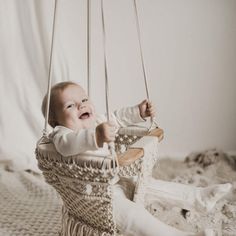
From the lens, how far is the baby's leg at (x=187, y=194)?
1094mm

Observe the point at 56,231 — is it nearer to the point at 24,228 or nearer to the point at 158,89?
the point at 24,228

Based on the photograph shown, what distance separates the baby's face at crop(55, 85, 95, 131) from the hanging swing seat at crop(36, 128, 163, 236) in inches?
3.5

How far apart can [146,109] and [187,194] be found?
0.92 feet

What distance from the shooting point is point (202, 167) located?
183 cm

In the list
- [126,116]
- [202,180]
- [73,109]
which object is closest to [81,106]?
[73,109]

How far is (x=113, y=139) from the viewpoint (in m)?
0.81

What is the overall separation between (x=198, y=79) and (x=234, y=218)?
78 cm

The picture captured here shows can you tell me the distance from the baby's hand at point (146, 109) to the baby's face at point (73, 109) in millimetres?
174

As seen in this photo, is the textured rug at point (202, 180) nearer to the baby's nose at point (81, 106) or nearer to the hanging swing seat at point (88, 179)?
the hanging swing seat at point (88, 179)

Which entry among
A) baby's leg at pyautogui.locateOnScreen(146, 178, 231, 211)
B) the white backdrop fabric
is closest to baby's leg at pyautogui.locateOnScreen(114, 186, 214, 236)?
baby's leg at pyautogui.locateOnScreen(146, 178, 231, 211)

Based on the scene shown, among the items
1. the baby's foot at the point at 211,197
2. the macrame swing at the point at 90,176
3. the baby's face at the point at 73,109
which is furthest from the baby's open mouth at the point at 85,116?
the baby's foot at the point at 211,197

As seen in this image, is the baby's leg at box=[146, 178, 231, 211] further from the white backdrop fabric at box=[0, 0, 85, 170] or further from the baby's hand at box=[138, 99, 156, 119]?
the white backdrop fabric at box=[0, 0, 85, 170]

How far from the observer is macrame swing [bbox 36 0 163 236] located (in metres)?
0.83

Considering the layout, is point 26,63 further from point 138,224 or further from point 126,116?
point 138,224
